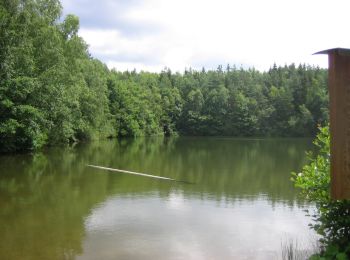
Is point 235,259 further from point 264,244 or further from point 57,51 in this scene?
point 57,51

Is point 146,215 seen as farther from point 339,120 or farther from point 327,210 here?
point 339,120

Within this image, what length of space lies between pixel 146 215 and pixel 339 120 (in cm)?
959

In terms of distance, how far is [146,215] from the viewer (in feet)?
45.7

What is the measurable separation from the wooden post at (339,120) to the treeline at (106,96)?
26324mm

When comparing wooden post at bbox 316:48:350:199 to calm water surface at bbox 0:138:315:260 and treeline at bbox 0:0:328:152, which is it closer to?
calm water surface at bbox 0:138:315:260

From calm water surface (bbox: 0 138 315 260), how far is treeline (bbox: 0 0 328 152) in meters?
7.61

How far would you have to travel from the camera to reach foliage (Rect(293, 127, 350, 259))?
20.5 feet

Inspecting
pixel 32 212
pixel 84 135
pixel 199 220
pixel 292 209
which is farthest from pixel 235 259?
pixel 84 135

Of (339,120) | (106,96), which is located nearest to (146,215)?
(339,120)

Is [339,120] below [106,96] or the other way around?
below

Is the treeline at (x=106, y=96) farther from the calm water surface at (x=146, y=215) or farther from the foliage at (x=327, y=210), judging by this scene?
the foliage at (x=327, y=210)

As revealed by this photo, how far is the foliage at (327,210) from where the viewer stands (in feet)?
20.5

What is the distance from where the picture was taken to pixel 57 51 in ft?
106

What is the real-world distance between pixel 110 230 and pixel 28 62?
835 inches
